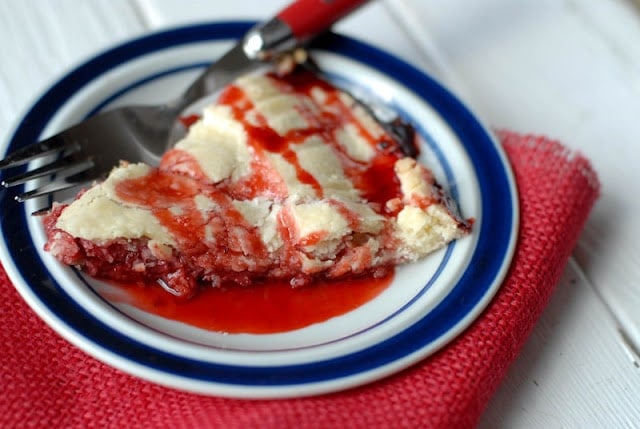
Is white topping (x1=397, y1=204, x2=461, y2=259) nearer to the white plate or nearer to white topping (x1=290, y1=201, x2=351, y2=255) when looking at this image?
the white plate

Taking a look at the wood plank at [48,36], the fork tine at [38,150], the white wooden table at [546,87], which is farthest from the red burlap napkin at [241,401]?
the wood plank at [48,36]

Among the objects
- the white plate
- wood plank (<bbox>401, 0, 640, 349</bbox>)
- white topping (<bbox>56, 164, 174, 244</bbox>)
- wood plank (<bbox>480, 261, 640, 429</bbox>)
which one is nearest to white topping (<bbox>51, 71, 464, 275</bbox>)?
white topping (<bbox>56, 164, 174, 244</bbox>)

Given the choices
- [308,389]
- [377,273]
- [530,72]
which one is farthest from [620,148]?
[308,389]

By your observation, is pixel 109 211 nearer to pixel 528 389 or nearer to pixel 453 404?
pixel 453 404

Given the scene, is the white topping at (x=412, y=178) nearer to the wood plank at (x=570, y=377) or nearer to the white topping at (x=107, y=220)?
the wood plank at (x=570, y=377)

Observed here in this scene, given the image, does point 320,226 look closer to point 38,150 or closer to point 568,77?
point 38,150
